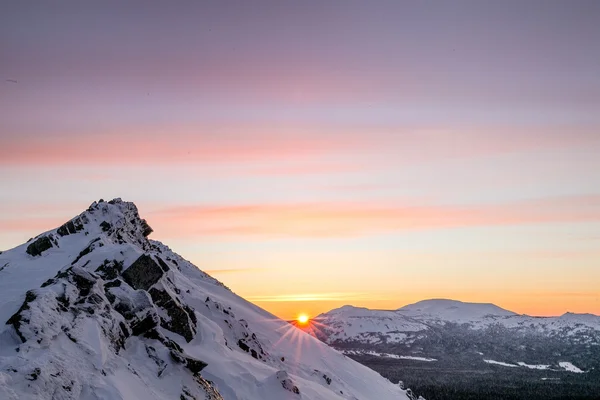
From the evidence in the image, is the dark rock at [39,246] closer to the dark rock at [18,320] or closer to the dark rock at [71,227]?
the dark rock at [71,227]

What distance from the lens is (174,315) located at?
42.8 meters

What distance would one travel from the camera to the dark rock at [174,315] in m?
41.4

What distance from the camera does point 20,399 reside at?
21.1 meters

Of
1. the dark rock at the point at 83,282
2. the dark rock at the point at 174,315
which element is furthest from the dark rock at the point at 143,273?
the dark rock at the point at 83,282

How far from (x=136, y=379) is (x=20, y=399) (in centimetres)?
871

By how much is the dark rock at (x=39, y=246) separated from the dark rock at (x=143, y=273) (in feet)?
43.7

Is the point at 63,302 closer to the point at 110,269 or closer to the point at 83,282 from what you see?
the point at 83,282

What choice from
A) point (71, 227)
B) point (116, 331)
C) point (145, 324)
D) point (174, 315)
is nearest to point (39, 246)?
point (71, 227)

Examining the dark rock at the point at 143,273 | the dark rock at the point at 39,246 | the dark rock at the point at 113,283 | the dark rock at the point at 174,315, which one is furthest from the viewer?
the dark rock at the point at 39,246

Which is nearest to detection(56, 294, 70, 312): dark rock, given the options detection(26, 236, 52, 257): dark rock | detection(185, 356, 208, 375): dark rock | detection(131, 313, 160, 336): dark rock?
detection(131, 313, 160, 336): dark rock

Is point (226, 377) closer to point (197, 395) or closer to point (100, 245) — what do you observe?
point (197, 395)

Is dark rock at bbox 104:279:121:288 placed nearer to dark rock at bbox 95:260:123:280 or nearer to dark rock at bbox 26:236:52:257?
dark rock at bbox 95:260:123:280

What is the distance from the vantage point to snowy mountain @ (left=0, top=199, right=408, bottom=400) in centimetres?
2548

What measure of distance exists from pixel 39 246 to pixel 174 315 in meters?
15.1
